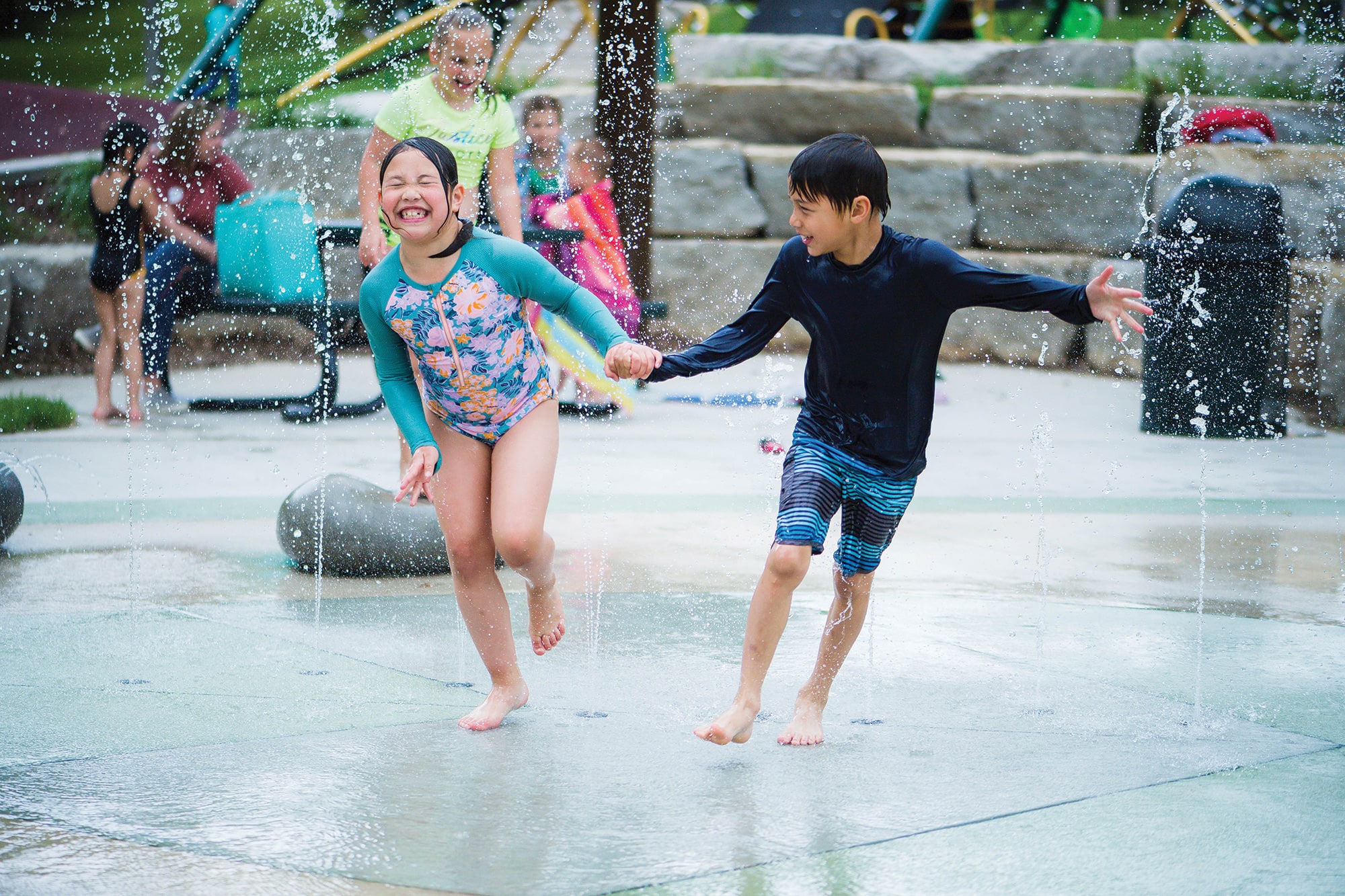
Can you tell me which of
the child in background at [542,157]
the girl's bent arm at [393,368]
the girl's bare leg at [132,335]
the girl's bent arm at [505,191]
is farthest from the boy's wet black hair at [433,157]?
the girl's bare leg at [132,335]

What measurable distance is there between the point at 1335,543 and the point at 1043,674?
2.43 metres

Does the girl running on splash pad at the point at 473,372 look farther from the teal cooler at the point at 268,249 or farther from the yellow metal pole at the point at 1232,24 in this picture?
the yellow metal pole at the point at 1232,24

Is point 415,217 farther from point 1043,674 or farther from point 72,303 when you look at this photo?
point 72,303

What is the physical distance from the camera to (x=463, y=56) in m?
5.01

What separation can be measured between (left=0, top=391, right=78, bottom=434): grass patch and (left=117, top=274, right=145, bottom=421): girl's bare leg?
338 mm

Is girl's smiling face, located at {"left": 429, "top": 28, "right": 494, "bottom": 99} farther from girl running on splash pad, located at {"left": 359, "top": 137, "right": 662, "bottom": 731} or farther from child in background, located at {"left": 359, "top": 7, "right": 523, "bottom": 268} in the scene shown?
girl running on splash pad, located at {"left": 359, "top": 137, "right": 662, "bottom": 731}

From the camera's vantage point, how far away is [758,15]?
51.0 ft

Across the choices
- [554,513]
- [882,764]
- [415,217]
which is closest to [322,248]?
[554,513]

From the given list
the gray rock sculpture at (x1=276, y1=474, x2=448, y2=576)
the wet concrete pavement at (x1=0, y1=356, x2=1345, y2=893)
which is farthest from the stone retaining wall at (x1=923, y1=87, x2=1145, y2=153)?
the gray rock sculpture at (x1=276, y1=474, x2=448, y2=576)

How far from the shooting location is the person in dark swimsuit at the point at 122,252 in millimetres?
8516

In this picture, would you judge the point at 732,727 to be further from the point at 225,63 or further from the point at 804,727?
the point at 225,63

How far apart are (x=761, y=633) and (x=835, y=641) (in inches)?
10.1

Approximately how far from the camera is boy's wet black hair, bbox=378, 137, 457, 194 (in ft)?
10.7

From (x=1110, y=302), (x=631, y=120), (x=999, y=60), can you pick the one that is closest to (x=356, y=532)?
(x=1110, y=302)
